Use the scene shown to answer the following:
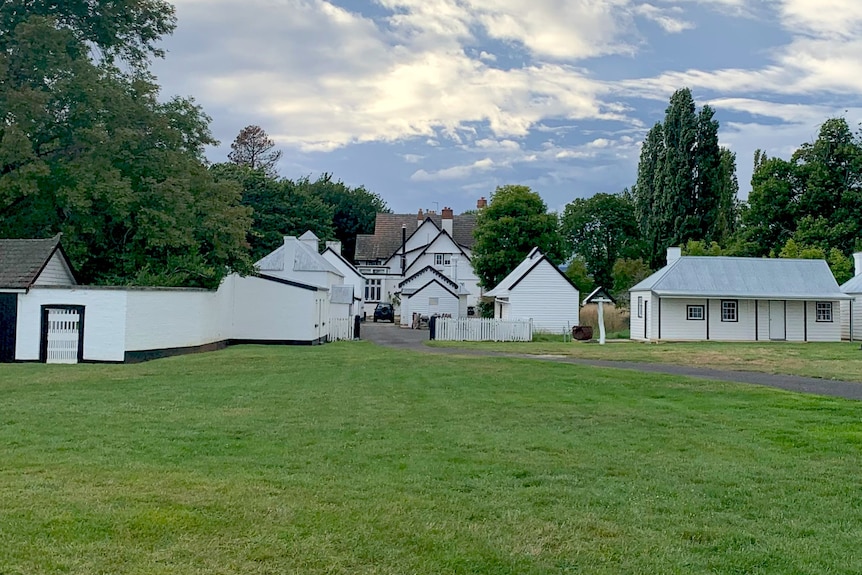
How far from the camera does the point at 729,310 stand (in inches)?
1512

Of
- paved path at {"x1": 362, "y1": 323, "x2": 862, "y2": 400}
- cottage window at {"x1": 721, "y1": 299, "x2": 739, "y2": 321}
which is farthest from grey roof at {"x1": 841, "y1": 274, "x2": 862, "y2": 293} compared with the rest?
paved path at {"x1": 362, "y1": 323, "x2": 862, "y2": 400}

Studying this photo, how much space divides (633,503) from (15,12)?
31.3 metres

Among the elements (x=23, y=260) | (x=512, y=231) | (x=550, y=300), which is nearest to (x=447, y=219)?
(x=512, y=231)

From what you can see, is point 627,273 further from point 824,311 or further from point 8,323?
point 8,323

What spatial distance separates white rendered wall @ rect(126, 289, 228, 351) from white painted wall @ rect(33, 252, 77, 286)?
8.75 feet

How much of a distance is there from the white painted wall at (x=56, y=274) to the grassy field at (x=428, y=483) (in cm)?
1109

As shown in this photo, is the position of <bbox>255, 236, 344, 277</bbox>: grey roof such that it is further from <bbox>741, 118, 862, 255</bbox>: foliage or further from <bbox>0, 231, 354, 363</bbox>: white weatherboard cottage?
<bbox>741, 118, 862, 255</bbox>: foliage

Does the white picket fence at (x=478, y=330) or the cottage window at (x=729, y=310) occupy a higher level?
the cottage window at (x=729, y=310)

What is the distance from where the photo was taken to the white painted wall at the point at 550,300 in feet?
140

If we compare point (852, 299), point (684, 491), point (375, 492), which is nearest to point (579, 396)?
point (684, 491)

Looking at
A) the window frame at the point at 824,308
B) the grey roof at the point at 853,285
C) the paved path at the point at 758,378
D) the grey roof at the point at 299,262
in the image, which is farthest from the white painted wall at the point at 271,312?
the grey roof at the point at 853,285

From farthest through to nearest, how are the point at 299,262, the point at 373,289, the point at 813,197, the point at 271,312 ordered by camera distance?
the point at 373,289 < the point at 813,197 < the point at 299,262 < the point at 271,312

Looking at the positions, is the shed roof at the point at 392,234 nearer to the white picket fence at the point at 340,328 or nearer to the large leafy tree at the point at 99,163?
the white picket fence at the point at 340,328

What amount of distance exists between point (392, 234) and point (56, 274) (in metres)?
55.5
